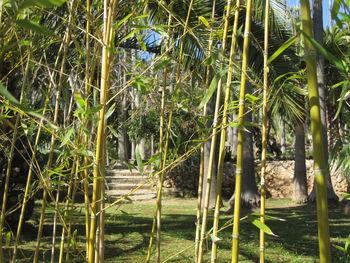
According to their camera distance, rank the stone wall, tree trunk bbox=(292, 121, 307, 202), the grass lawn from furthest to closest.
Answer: the stone wall
tree trunk bbox=(292, 121, 307, 202)
the grass lawn

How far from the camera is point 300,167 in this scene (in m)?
12.0

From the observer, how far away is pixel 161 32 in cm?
143

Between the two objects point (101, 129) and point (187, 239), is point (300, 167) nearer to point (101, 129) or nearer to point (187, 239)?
point (187, 239)

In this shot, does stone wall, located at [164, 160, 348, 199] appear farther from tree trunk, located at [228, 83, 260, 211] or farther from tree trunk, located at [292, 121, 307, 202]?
tree trunk, located at [228, 83, 260, 211]

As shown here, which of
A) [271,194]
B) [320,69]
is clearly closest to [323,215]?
[320,69]

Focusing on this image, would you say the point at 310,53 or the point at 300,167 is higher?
the point at 300,167

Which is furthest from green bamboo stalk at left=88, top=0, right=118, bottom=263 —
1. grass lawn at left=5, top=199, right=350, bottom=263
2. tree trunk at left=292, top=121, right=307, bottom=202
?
tree trunk at left=292, top=121, right=307, bottom=202

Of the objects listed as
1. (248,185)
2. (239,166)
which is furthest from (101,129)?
(248,185)

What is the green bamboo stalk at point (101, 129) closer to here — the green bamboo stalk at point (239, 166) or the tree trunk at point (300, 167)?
the green bamboo stalk at point (239, 166)

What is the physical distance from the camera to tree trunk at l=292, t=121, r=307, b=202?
11805 mm

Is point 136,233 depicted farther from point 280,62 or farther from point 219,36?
point 219,36

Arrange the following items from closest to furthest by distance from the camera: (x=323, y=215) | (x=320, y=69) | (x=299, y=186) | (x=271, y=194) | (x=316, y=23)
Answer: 1. (x=323, y=215)
2. (x=320, y=69)
3. (x=316, y=23)
4. (x=299, y=186)
5. (x=271, y=194)

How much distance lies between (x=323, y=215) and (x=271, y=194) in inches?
567

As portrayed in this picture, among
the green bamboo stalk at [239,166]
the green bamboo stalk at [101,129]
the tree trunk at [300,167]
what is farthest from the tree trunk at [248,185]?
the green bamboo stalk at [101,129]
